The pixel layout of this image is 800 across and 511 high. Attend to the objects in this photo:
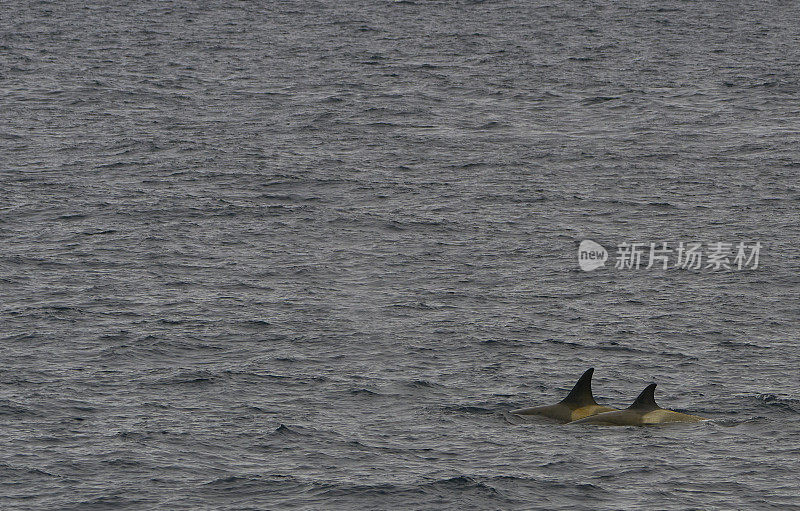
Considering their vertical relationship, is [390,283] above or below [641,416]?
above

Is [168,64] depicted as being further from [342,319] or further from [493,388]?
[493,388]

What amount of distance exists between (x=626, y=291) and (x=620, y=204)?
1108 centimetres

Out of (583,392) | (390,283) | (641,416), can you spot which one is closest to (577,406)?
(583,392)

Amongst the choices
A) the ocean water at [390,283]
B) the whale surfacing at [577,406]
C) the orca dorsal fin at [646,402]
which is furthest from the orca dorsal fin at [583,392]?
the orca dorsal fin at [646,402]

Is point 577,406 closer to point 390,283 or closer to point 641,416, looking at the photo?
point 641,416

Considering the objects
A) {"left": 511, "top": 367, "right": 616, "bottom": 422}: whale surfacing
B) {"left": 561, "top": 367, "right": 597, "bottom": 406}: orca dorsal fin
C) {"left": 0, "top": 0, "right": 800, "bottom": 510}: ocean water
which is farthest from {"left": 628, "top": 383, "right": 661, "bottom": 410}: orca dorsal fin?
{"left": 561, "top": 367, "right": 597, "bottom": 406}: orca dorsal fin

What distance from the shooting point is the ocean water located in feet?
104

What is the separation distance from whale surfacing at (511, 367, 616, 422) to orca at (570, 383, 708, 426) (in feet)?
0.94

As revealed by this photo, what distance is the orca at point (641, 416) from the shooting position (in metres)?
34.1

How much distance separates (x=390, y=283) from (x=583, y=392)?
14.0m

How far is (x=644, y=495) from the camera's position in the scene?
30.0 metres

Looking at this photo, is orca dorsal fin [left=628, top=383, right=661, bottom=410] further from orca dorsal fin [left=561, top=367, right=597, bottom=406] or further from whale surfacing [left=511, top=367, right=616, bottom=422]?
orca dorsal fin [left=561, top=367, right=597, bottom=406]

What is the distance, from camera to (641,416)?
34.2 metres

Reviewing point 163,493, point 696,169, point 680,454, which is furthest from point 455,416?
point 696,169
